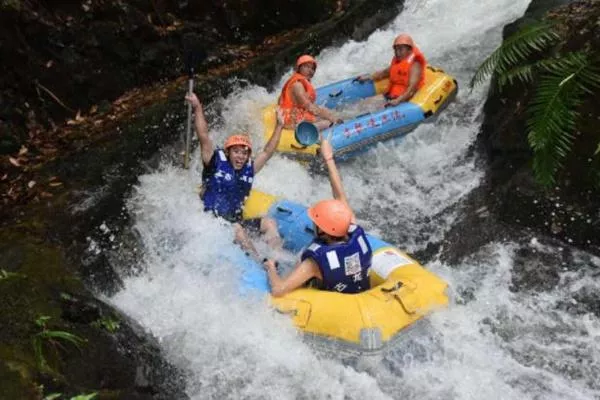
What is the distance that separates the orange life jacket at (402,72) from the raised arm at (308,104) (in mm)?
1112

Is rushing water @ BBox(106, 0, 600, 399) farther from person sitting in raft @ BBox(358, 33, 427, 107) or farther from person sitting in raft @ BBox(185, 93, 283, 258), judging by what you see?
person sitting in raft @ BBox(358, 33, 427, 107)

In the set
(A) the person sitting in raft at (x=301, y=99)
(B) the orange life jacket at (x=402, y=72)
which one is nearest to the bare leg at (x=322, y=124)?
(A) the person sitting in raft at (x=301, y=99)

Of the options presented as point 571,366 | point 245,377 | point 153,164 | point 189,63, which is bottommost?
point 571,366

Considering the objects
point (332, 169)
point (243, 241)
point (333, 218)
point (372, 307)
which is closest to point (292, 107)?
point (243, 241)

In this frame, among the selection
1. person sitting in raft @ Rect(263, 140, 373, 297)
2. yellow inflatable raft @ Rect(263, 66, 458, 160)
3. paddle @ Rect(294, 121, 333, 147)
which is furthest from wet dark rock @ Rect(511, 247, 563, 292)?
yellow inflatable raft @ Rect(263, 66, 458, 160)

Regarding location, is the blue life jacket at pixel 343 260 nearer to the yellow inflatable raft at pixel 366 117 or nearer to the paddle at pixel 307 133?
the paddle at pixel 307 133

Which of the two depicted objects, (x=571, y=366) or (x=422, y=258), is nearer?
(x=571, y=366)

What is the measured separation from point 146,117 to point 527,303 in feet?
16.7

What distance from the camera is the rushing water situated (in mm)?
4648

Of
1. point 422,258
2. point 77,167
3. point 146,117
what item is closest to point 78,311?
point 77,167

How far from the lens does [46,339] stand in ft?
13.9

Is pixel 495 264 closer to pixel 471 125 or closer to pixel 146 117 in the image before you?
pixel 471 125

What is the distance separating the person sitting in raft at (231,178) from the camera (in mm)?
6082

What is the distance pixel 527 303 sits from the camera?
209 inches
